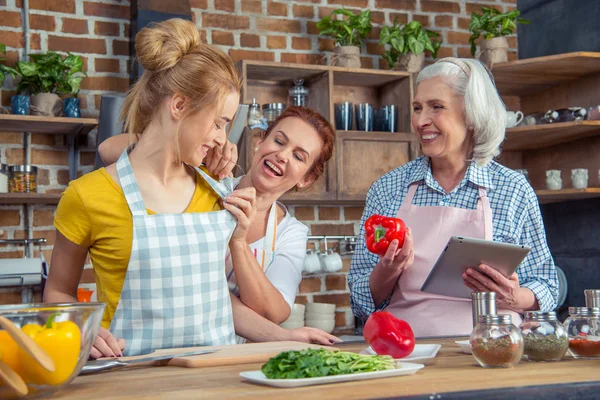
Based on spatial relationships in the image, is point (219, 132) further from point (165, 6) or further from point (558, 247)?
point (558, 247)

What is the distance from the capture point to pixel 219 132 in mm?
1681

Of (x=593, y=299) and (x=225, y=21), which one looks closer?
(x=593, y=299)

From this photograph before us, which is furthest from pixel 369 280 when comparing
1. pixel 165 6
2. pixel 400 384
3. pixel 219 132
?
pixel 165 6

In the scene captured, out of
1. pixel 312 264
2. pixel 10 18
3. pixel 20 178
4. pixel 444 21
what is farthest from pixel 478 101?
pixel 10 18

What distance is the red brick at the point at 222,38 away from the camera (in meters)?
3.75

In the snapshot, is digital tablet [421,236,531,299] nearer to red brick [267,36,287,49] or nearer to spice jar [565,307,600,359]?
spice jar [565,307,600,359]

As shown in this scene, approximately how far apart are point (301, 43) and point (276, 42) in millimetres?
138

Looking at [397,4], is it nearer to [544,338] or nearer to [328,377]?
[544,338]

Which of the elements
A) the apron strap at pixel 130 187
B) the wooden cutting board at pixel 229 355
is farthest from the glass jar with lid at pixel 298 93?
the wooden cutting board at pixel 229 355

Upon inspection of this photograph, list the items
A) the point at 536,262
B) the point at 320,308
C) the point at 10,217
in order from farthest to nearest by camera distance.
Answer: the point at 320,308 → the point at 10,217 → the point at 536,262

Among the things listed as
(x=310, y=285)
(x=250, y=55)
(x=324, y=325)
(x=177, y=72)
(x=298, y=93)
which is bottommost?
(x=324, y=325)

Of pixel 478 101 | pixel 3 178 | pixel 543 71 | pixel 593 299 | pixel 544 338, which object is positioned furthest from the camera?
pixel 543 71

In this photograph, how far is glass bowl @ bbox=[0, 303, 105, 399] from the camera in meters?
0.98

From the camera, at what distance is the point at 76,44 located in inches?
138
